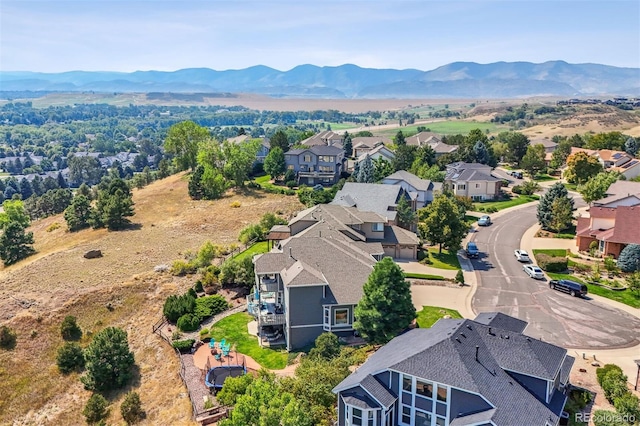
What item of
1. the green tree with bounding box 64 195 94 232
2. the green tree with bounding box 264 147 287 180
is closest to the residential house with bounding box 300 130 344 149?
the green tree with bounding box 264 147 287 180

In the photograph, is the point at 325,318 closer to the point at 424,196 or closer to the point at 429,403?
the point at 429,403

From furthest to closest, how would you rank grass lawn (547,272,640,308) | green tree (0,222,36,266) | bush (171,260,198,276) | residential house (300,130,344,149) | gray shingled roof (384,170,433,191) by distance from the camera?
residential house (300,130,344,149) < gray shingled roof (384,170,433,191) < green tree (0,222,36,266) < bush (171,260,198,276) < grass lawn (547,272,640,308)

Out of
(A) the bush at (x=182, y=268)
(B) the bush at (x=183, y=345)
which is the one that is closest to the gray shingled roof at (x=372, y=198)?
(A) the bush at (x=182, y=268)

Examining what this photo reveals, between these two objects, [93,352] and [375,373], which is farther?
[93,352]

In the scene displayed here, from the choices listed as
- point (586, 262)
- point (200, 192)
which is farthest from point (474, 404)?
point (200, 192)

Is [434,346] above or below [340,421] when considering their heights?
above

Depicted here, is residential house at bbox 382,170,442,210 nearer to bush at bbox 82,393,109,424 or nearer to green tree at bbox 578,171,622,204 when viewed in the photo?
green tree at bbox 578,171,622,204
